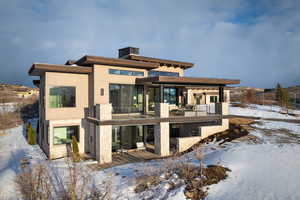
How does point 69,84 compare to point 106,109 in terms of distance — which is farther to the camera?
point 69,84

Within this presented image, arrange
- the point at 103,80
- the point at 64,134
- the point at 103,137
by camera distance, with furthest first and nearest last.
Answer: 1. the point at 103,80
2. the point at 64,134
3. the point at 103,137

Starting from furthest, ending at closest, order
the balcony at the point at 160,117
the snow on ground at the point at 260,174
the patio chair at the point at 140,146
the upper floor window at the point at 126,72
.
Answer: the patio chair at the point at 140,146, the upper floor window at the point at 126,72, the balcony at the point at 160,117, the snow on ground at the point at 260,174

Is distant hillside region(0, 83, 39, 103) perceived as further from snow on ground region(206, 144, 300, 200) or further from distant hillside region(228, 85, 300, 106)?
snow on ground region(206, 144, 300, 200)

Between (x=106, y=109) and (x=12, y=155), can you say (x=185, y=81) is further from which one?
(x=12, y=155)

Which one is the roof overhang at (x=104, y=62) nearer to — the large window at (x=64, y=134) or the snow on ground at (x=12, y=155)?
the large window at (x=64, y=134)

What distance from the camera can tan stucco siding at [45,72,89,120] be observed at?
14742mm

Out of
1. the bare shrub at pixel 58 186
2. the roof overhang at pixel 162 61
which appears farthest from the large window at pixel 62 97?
the roof overhang at pixel 162 61

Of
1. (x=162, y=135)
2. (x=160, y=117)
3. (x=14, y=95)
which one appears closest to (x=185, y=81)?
(x=160, y=117)

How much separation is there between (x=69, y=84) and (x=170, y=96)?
1095cm

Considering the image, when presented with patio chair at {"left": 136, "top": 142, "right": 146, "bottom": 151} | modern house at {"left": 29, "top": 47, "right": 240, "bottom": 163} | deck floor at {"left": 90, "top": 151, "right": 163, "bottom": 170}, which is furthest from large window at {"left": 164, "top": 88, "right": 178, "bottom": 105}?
deck floor at {"left": 90, "top": 151, "right": 163, "bottom": 170}

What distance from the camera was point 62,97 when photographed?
15.3m

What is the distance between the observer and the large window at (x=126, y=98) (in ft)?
54.4

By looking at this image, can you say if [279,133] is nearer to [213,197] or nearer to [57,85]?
[213,197]

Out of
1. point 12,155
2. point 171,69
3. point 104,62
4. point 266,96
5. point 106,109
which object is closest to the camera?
point 106,109
